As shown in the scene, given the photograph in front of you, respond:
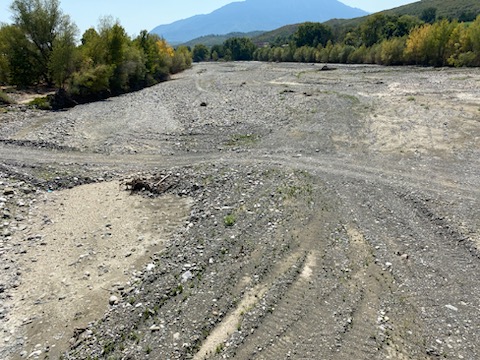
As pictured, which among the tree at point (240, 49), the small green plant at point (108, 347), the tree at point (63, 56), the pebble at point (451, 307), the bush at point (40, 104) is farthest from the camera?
the tree at point (240, 49)

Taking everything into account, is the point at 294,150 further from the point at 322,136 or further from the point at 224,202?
the point at 224,202

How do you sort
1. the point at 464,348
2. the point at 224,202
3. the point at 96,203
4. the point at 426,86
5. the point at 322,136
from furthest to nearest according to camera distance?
the point at 426,86 < the point at 322,136 < the point at 96,203 < the point at 224,202 < the point at 464,348

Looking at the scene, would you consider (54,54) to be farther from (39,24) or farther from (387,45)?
(387,45)

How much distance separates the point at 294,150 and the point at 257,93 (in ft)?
94.7

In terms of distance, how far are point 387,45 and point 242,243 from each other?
100.0 meters

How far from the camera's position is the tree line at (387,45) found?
7912 centimetres

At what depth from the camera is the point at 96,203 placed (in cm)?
1841

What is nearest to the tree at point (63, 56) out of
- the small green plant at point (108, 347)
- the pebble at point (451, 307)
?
the small green plant at point (108, 347)

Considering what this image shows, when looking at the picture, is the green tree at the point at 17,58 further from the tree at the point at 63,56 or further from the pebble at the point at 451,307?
the pebble at the point at 451,307

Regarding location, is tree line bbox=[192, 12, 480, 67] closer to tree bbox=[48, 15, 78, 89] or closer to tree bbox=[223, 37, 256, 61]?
tree bbox=[223, 37, 256, 61]

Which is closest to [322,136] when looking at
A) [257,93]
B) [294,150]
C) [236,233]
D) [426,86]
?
[294,150]

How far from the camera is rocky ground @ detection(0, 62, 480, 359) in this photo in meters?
9.83

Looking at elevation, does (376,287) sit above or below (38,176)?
below

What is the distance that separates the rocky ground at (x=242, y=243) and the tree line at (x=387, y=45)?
64.0 metres
